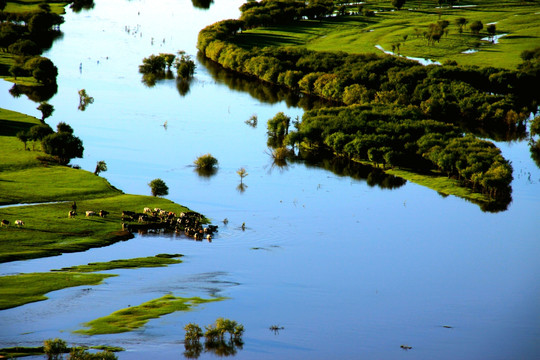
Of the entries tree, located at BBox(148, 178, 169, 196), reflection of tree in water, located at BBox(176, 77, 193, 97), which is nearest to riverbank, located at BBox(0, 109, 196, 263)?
tree, located at BBox(148, 178, 169, 196)

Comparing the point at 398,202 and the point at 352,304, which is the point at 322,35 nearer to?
the point at 398,202

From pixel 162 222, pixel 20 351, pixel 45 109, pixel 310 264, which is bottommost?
pixel 20 351

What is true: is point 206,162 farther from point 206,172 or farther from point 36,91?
point 36,91

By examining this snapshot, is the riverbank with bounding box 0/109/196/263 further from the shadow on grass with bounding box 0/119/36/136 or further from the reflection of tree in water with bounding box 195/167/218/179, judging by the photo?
the reflection of tree in water with bounding box 195/167/218/179

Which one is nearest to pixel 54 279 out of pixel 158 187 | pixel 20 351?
pixel 20 351

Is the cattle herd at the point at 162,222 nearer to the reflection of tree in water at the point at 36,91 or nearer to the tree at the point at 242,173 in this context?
the tree at the point at 242,173

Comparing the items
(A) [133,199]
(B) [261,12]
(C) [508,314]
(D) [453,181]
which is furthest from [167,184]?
(B) [261,12]
